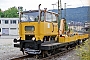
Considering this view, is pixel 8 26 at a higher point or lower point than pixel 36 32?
higher

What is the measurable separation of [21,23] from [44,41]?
1.82m

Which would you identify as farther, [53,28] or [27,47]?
[53,28]

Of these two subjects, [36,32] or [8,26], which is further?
[8,26]

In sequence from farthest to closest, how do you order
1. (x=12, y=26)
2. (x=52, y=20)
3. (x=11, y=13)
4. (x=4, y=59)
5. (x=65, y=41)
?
1. (x=11, y=13)
2. (x=12, y=26)
3. (x=65, y=41)
4. (x=52, y=20)
5. (x=4, y=59)

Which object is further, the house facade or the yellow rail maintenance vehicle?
the house facade

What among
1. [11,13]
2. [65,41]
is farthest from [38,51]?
[11,13]

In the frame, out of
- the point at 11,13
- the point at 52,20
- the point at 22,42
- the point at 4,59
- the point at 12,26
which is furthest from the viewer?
the point at 11,13

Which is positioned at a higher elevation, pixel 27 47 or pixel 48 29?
pixel 48 29

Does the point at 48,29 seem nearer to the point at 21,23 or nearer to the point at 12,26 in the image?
the point at 21,23

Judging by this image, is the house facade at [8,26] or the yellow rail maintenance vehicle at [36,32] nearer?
the yellow rail maintenance vehicle at [36,32]

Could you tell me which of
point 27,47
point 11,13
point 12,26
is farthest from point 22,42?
point 11,13

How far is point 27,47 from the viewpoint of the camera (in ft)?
46.9

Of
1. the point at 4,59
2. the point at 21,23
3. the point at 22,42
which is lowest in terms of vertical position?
the point at 4,59

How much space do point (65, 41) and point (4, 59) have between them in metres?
5.58
